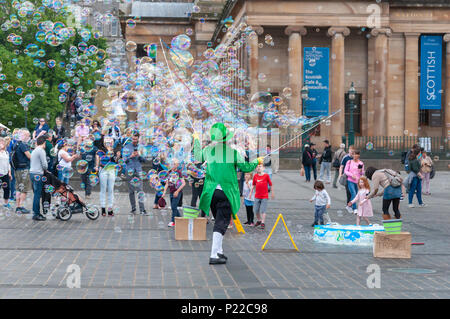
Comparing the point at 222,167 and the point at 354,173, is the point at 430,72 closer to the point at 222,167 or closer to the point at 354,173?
the point at 354,173

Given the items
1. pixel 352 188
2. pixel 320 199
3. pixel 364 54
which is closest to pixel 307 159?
pixel 352 188

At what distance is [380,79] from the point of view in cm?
4212

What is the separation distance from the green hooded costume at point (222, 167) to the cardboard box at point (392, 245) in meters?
2.30

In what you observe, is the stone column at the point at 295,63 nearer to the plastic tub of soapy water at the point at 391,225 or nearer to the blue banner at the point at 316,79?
the blue banner at the point at 316,79

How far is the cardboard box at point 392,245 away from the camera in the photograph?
10.1 m

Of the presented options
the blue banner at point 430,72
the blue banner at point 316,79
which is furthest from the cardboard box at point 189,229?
the blue banner at point 430,72

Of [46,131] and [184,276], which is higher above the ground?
[46,131]

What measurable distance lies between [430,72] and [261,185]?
3080 centimetres

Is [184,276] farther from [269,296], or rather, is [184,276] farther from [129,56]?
[129,56]

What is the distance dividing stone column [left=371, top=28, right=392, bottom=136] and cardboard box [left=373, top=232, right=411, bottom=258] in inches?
1312

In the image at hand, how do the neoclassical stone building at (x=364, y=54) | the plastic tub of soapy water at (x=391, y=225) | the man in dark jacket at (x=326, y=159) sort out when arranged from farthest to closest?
the neoclassical stone building at (x=364, y=54) < the man in dark jacket at (x=326, y=159) < the plastic tub of soapy water at (x=391, y=225)

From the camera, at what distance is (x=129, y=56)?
5784 cm

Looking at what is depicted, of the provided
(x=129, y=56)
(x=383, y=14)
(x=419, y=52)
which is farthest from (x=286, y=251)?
(x=129, y=56)

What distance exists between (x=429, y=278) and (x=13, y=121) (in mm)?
53890
